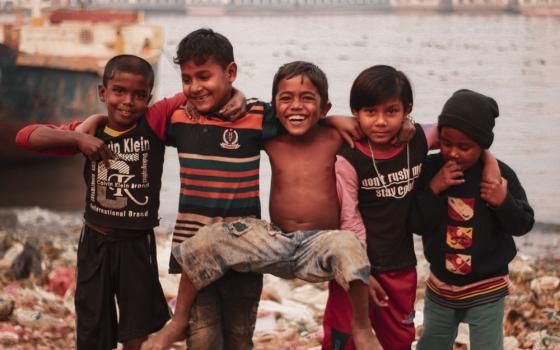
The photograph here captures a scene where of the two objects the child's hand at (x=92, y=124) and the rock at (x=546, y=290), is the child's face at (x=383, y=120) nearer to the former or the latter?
the child's hand at (x=92, y=124)

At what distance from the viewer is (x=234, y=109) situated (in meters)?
2.61

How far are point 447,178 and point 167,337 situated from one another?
109 centimetres

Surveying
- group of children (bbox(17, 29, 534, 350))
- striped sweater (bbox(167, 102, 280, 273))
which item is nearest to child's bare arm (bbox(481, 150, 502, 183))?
group of children (bbox(17, 29, 534, 350))

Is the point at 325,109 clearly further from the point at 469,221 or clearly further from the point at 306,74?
the point at 469,221

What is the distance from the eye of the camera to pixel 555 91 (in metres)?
19.1

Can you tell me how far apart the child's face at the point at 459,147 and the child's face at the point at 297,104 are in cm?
45

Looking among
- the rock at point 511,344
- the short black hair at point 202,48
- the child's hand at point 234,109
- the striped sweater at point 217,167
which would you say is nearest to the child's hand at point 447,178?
the striped sweater at point 217,167

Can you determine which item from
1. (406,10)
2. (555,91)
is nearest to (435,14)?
(406,10)

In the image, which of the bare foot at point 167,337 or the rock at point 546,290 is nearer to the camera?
the bare foot at point 167,337

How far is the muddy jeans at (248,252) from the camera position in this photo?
247 cm

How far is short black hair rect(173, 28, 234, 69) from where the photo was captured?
2572mm

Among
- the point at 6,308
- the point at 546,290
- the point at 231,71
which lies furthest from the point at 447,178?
the point at 6,308

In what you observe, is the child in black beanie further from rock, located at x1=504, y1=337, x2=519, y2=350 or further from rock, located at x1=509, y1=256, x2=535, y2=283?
rock, located at x1=509, y1=256, x2=535, y2=283

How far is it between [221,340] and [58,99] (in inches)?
452
